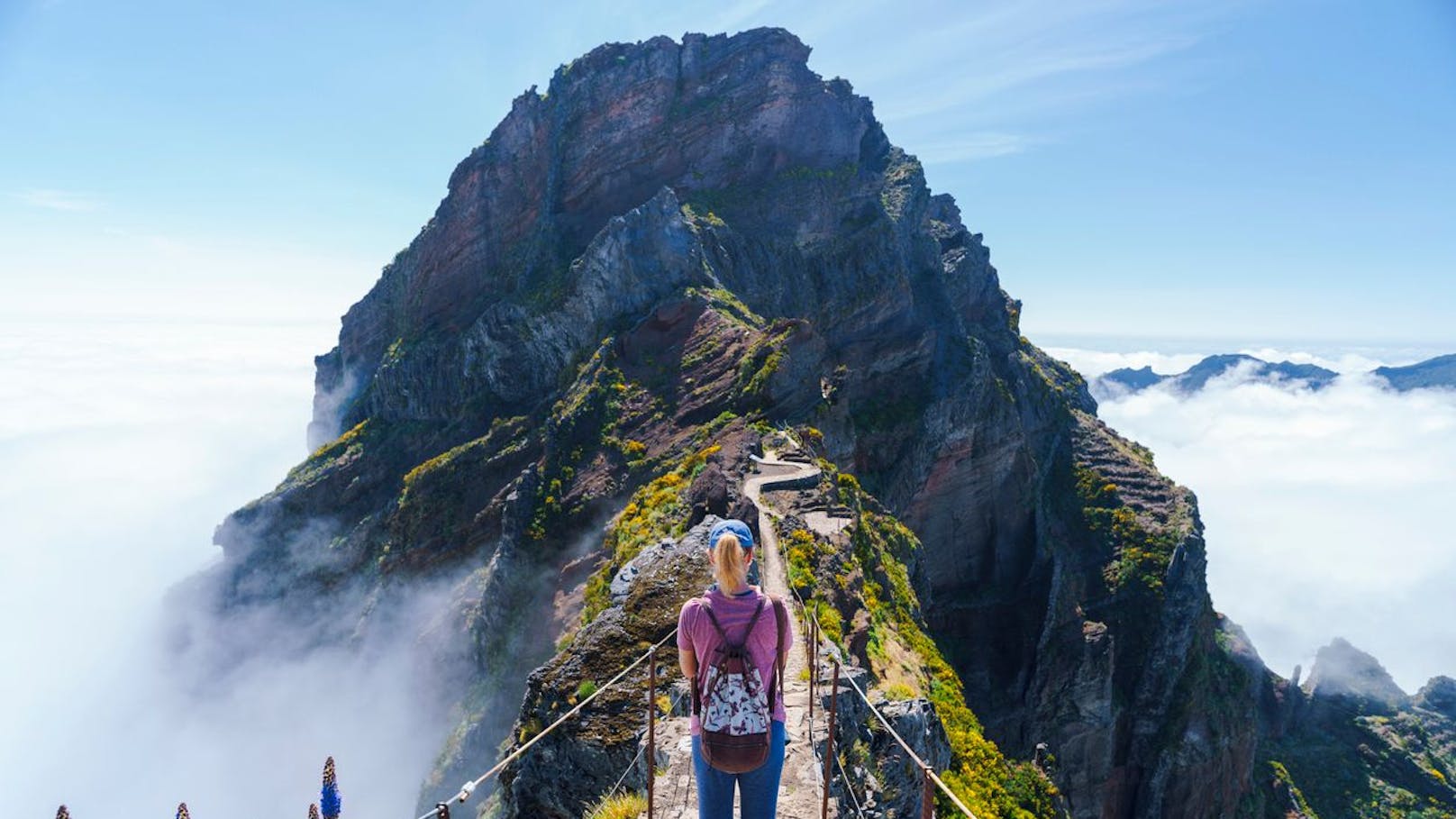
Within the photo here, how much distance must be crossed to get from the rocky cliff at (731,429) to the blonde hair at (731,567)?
23330mm

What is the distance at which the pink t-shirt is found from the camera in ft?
17.6

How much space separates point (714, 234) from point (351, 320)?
1937 inches

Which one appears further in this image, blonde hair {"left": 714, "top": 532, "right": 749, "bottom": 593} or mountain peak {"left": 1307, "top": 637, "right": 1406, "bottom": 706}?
mountain peak {"left": 1307, "top": 637, "right": 1406, "bottom": 706}

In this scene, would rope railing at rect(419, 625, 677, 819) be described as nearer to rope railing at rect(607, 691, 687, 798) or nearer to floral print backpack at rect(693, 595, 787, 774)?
rope railing at rect(607, 691, 687, 798)

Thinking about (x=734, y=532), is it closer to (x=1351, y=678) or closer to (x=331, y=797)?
(x=331, y=797)

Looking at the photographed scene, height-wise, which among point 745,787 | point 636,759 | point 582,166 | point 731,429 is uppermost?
point 582,166

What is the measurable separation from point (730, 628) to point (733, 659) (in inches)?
8.8

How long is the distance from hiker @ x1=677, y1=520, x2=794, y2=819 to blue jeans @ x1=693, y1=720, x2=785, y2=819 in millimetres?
143

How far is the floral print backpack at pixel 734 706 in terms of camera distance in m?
5.34

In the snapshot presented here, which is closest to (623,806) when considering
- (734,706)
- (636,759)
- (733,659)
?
(636,759)

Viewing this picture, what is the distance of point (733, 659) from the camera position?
209 inches

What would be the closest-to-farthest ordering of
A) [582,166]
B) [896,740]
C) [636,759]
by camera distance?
1. [636,759]
2. [896,740]
3. [582,166]

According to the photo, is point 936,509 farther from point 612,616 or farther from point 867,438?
point 612,616

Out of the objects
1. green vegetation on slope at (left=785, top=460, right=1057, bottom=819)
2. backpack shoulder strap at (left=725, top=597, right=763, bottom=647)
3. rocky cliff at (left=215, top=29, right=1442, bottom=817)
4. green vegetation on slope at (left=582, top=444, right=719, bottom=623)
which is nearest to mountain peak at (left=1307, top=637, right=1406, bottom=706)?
rocky cliff at (left=215, top=29, right=1442, bottom=817)
